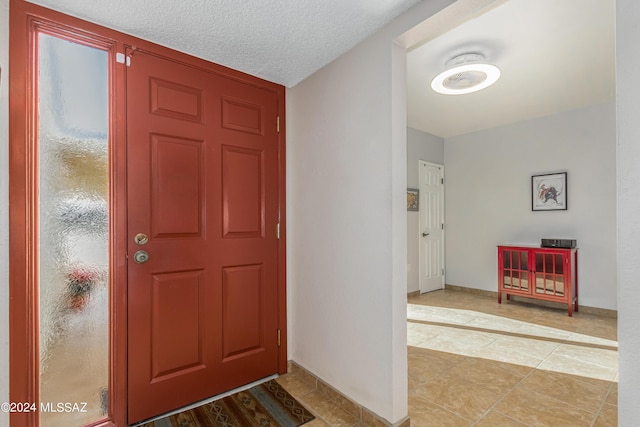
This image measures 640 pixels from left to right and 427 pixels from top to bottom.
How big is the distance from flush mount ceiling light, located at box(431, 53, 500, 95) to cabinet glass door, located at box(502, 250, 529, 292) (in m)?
2.42

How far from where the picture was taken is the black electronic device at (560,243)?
363 centimetres

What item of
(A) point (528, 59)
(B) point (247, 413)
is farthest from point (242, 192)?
(A) point (528, 59)

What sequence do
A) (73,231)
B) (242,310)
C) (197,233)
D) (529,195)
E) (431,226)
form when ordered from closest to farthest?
(73,231)
(197,233)
(242,310)
(529,195)
(431,226)

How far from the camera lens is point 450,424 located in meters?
1.68

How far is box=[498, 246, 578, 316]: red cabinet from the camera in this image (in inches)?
140

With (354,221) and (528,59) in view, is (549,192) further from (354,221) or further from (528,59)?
(354,221)

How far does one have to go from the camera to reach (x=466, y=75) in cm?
258

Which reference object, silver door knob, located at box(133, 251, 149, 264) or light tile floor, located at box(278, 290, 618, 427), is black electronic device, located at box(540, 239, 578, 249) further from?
silver door knob, located at box(133, 251, 149, 264)

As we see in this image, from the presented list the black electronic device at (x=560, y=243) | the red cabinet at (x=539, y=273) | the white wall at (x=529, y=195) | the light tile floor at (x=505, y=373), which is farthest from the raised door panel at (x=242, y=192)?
the white wall at (x=529, y=195)

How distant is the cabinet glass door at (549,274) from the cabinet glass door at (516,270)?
126 millimetres

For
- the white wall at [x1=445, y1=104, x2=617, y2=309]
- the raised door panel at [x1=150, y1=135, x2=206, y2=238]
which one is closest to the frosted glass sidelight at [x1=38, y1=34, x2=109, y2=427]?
the raised door panel at [x1=150, y1=135, x2=206, y2=238]

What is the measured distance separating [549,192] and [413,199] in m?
1.72

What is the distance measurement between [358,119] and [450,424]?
183cm

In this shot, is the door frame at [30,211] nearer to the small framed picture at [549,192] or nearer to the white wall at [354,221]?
the white wall at [354,221]
